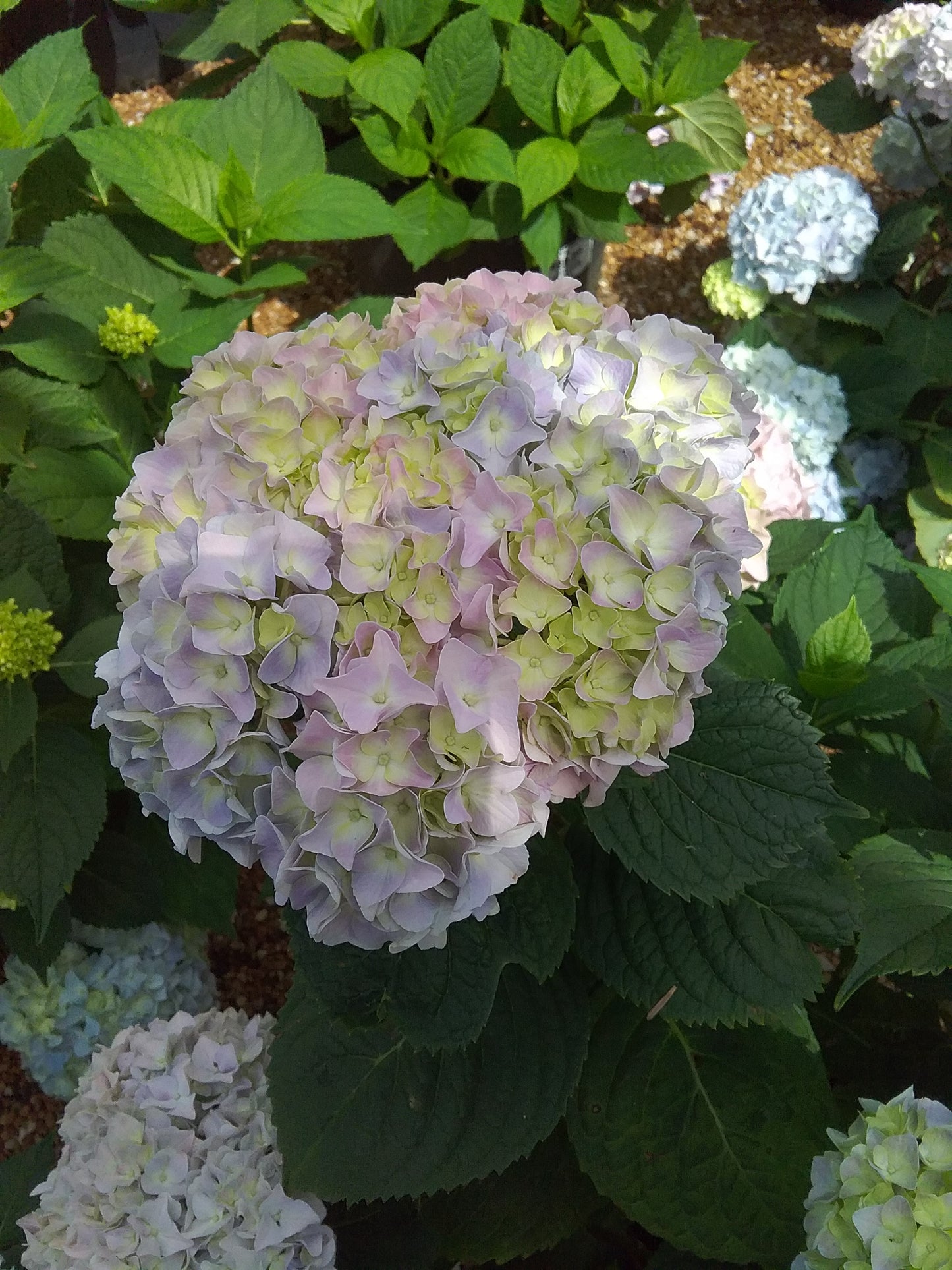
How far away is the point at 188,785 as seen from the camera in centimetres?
72

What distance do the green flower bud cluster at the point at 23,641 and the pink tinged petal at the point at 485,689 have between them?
69 cm

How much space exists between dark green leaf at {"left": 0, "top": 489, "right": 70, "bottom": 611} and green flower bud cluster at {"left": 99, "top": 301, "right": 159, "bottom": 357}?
0.34 metres

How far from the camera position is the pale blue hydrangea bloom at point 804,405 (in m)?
1.77

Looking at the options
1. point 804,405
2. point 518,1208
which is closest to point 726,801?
point 518,1208

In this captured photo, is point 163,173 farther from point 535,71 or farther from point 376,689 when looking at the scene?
point 376,689

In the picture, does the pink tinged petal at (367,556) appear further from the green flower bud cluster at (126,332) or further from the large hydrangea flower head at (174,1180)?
the green flower bud cluster at (126,332)

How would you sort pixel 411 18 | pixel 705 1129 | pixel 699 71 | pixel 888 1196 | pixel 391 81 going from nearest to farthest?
pixel 888 1196 < pixel 705 1129 < pixel 391 81 < pixel 411 18 < pixel 699 71

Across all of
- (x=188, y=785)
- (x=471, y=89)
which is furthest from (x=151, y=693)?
(x=471, y=89)

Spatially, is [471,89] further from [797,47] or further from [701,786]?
[797,47]

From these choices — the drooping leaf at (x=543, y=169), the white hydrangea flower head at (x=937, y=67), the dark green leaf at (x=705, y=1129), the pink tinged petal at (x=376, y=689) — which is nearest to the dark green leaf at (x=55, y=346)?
the drooping leaf at (x=543, y=169)

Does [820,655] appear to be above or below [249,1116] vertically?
above

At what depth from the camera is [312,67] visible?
1.92 meters

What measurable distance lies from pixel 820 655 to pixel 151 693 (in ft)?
2.39

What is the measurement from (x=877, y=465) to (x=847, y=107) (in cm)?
82
